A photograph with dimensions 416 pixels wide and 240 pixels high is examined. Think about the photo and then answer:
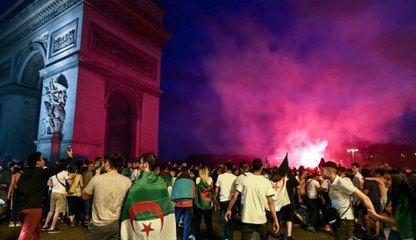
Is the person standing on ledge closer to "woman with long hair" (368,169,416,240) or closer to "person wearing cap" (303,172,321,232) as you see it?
"woman with long hair" (368,169,416,240)

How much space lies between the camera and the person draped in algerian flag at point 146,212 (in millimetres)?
3391

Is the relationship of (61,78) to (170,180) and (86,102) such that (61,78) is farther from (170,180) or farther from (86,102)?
(170,180)

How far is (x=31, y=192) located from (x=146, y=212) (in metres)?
2.48

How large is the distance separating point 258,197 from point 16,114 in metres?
24.7

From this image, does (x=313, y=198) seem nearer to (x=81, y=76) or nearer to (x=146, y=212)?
(x=146, y=212)

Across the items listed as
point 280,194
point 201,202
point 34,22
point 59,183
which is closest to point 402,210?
point 280,194

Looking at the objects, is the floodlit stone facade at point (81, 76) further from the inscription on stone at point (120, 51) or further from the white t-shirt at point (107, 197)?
the white t-shirt at point (107, 197)


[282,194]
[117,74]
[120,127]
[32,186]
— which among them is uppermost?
[117,74]

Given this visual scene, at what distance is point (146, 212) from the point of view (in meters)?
3.41

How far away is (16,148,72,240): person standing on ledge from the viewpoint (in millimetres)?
4567

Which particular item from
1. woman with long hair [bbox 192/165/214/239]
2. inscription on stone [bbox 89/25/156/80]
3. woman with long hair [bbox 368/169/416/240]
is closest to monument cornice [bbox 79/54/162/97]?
inscription on stone [bbox 89/25/156/80]

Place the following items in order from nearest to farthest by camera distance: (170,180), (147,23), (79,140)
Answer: (170,180), (79,140), (147,23)

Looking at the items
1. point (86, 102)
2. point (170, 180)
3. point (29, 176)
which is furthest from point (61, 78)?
point (29, 176)

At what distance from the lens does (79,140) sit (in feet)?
53.7
